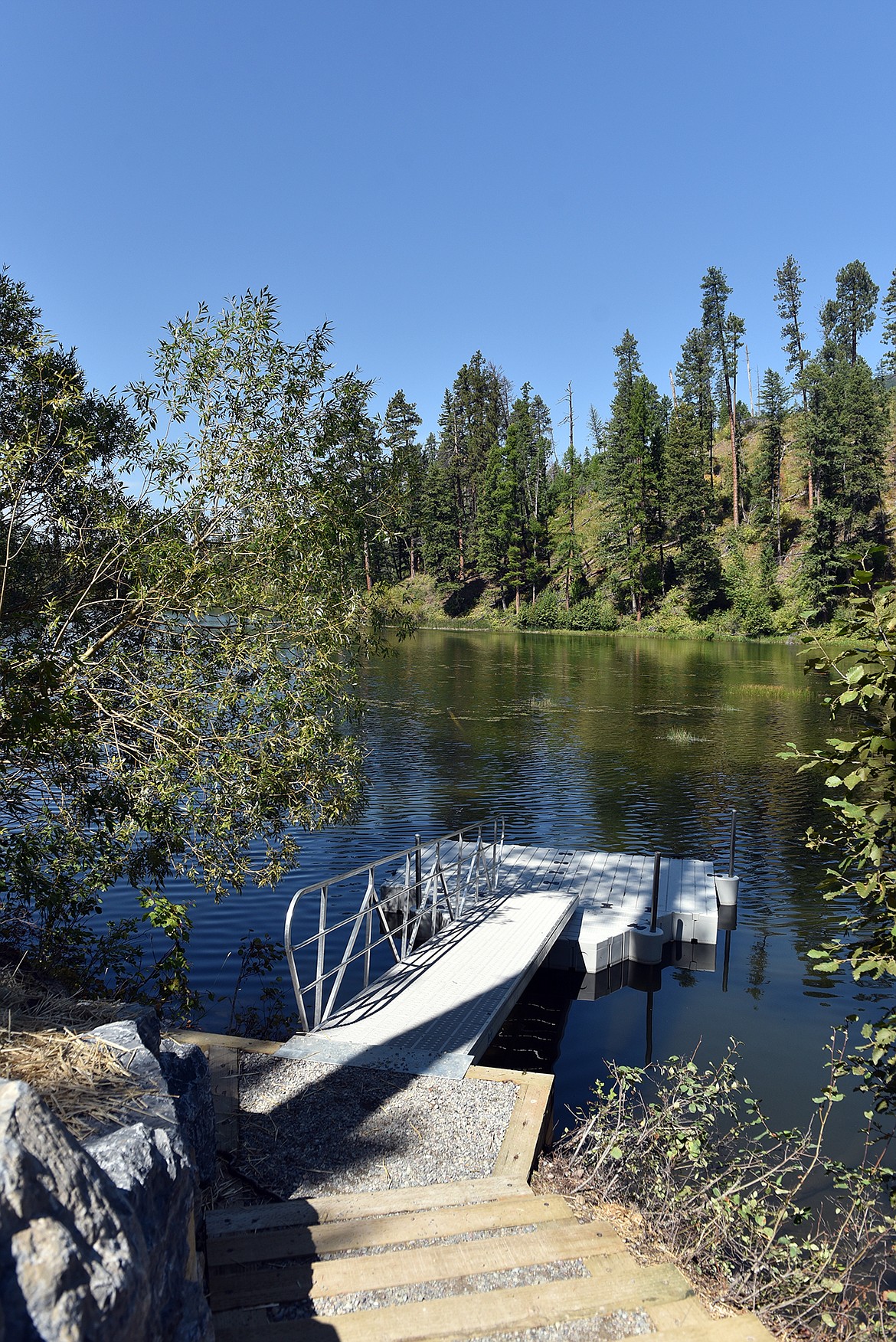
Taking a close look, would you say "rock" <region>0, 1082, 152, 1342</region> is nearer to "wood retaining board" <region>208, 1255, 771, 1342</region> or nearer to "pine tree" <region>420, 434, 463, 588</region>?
"wood retaining board" <region>208, 1255, 771, 1342</region>

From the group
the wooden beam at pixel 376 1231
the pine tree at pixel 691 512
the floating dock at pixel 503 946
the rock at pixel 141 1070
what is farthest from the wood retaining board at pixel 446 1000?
the pine tree at pixel 691 512

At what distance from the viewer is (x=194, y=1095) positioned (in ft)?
15.5

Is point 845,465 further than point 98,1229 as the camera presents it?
Yes

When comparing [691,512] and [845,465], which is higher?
[845,465]

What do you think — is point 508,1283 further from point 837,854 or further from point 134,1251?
point 837,854

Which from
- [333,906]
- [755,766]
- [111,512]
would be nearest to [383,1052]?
[111,512]

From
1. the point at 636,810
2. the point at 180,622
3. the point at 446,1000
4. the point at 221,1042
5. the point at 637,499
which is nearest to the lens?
the point at 221,1042

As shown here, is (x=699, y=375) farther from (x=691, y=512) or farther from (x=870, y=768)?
(x=870, y=768)

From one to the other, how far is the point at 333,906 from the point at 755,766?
14.6 meters

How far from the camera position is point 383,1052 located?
718 cm

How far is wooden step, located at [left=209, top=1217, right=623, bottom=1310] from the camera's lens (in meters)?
4.07

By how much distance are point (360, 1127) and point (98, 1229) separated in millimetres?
3774

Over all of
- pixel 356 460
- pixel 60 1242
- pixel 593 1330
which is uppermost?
pixel 356 460

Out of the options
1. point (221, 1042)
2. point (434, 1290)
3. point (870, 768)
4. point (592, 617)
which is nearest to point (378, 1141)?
point (434, 1290)
